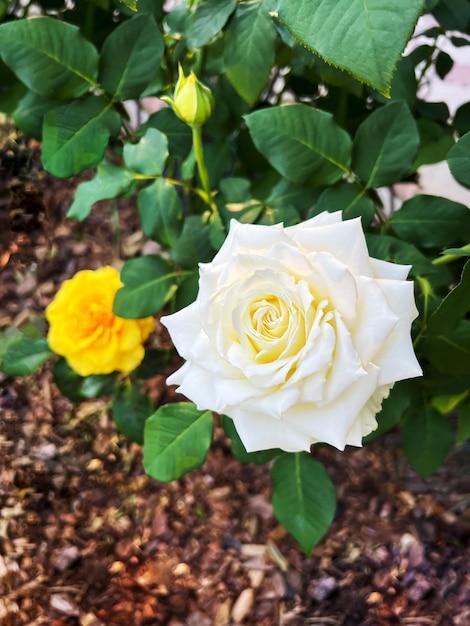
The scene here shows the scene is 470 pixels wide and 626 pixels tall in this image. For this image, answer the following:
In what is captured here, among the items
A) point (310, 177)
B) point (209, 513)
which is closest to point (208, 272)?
point (310, 177)

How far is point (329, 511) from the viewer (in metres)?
0.73

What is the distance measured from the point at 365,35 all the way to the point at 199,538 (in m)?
0.90

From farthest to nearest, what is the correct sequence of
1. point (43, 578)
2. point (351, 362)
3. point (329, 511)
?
1. point (43, 578)
2. point (329, 511)
3. point (351, 362)

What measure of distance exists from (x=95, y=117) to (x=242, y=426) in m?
0.39

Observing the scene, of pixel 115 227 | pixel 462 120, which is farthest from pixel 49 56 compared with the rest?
pixel 115 227

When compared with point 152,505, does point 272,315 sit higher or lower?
higher

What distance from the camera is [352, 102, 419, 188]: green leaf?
0.61 metres

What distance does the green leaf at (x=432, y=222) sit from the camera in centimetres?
65

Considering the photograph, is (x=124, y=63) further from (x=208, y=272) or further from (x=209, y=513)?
(x=209, y=513)

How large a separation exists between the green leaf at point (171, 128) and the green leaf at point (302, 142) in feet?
0.49

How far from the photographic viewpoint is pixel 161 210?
2.30 ft

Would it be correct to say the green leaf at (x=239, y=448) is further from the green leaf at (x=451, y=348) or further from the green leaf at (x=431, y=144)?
the green leaf at (x=431, y=144)

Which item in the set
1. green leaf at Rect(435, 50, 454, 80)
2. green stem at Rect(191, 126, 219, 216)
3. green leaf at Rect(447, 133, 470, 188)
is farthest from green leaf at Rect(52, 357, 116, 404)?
green leaf at Rect(435, 50, 454, 80)

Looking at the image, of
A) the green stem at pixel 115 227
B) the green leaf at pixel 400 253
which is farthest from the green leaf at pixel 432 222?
the green stem at pixel 115 227
